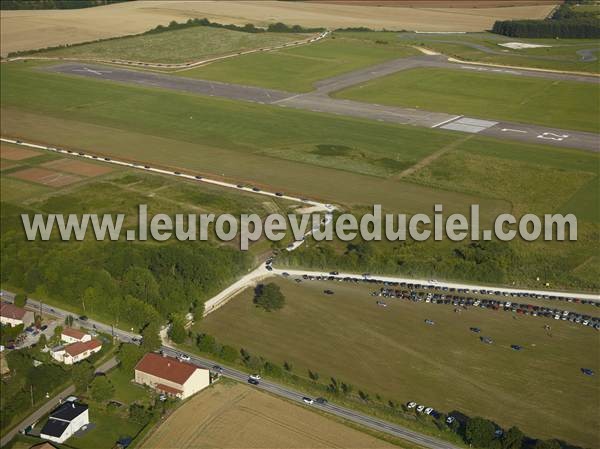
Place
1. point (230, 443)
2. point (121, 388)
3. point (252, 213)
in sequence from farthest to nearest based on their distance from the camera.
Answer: point (252, 213) < point (121, 388) < point (230, 443)

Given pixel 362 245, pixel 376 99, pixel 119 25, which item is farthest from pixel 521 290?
pixel 119 25

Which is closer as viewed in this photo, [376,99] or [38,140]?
[38,140]

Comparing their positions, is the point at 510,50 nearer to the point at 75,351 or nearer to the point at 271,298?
the point at 271,298

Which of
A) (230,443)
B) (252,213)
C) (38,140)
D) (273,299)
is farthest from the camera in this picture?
(38,140)

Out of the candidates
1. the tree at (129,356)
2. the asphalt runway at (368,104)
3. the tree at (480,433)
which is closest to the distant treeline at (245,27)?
the asphalt runway at (368,104)

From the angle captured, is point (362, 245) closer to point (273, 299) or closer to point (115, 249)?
point (273, 299)

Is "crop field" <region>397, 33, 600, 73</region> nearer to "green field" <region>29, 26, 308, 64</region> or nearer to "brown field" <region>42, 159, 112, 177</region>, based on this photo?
"green field" <region>29, 26, 308, 64</region>
